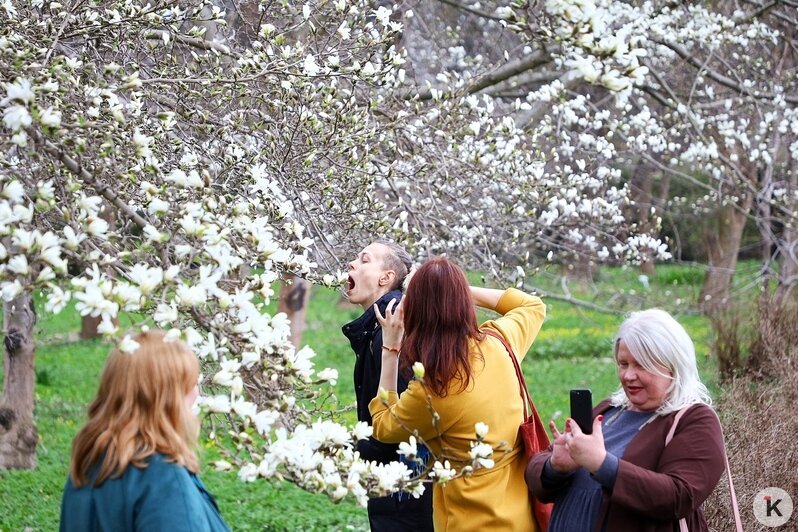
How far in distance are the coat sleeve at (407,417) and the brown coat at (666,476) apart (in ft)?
1.88

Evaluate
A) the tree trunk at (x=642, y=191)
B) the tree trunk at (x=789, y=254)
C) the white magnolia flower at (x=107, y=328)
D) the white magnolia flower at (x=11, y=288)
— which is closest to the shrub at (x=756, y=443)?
the white magnolia flower at (x=107, y=328)

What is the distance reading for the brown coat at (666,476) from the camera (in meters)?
2.69

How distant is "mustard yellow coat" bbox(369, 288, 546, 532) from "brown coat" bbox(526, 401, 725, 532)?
1.18 ft

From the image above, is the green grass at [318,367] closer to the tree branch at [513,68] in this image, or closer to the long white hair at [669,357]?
the long white hair at [669,357]

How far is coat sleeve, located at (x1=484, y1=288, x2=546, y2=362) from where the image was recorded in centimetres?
338

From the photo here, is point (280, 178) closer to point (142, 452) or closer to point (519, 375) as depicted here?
point (519, 375)

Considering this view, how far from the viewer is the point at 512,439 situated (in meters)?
3.13

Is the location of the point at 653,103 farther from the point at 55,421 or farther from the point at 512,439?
the point at 512,439

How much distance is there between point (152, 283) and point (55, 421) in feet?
26.2

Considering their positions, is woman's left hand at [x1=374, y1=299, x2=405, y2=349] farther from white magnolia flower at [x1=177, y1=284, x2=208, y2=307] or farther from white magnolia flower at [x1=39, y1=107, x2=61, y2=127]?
white magnolia flower at [x1=39, y1=107, x2=61, y2=127]

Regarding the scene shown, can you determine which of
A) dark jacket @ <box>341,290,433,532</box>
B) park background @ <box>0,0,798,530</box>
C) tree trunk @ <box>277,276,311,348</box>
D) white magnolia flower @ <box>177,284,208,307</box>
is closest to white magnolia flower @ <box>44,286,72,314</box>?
park background @ <box>0,0,798,530</box>

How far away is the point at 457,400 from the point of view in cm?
302

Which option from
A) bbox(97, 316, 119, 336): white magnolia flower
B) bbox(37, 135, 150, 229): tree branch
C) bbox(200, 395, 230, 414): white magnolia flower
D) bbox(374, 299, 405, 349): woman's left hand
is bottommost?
bbox(200, 395, 230, 414): white magnolia flower

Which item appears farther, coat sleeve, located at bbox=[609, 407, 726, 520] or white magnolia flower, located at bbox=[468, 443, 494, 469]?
coat sleeve, located at bbox=[609, 407, 726, 520]
